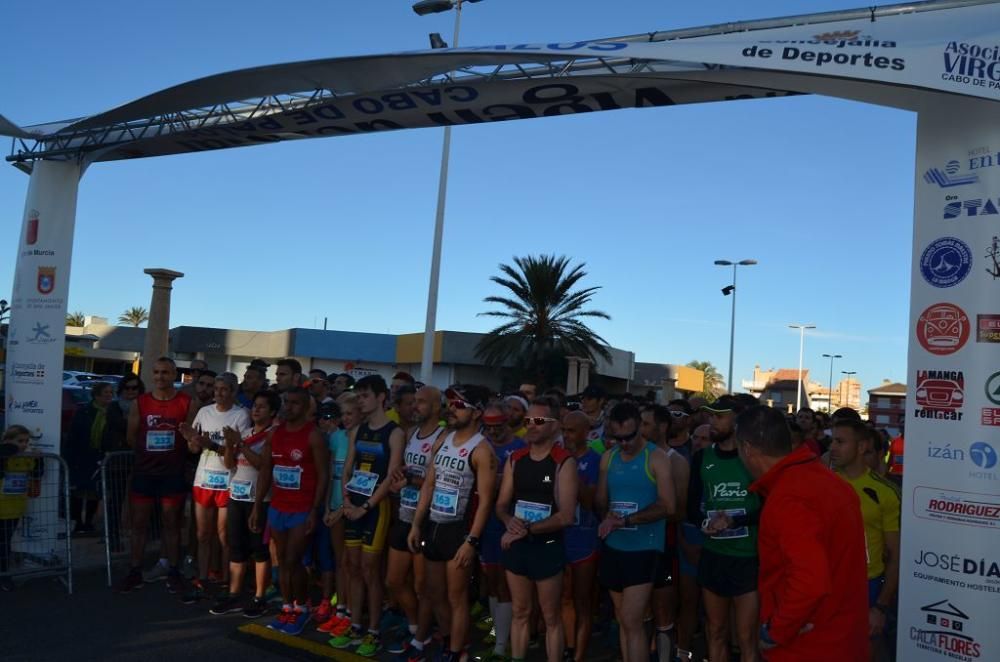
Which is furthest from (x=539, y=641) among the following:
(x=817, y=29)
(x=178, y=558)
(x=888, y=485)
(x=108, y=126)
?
(x=108, y=126)

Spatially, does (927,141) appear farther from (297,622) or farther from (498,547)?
(297,622)

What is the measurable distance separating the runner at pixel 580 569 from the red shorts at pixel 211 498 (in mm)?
3533

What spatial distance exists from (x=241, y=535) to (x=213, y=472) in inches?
30.6

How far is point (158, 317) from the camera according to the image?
74.5 feet

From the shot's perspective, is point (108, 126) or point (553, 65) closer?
point (553, 65)

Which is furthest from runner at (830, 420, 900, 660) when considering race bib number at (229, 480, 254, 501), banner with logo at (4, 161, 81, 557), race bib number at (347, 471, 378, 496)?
banner with logo at (4, 161, 81, 557)

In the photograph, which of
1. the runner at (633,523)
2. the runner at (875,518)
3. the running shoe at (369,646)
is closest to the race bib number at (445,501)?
the runner at (633,523)

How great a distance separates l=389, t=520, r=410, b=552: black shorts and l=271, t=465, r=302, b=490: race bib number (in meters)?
1.12

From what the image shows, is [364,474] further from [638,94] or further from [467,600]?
[638,94]

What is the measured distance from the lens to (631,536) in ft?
18.9

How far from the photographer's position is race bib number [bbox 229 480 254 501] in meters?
7.59

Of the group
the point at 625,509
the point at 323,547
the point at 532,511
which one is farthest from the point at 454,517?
the point at 323,547

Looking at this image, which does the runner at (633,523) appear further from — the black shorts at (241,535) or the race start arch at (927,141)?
the black shorts at (241,535)

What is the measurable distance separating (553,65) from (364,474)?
4013mm
